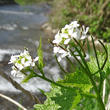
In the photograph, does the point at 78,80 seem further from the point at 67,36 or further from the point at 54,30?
the point at 54,30

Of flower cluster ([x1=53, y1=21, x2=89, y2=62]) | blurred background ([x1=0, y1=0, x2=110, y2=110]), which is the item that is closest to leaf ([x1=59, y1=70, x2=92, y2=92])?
flower cluster ([x1=53, y1=21, x2=89, y2=62])

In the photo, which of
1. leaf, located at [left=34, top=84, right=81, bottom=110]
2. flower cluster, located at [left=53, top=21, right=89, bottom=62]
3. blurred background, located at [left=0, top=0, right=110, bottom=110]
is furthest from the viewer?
blurred background, located at [left=0, top=0, right=110, bottom=110]

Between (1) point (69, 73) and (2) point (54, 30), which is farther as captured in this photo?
(2) point (54, 30)

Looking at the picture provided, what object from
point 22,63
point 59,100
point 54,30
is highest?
point 54,30

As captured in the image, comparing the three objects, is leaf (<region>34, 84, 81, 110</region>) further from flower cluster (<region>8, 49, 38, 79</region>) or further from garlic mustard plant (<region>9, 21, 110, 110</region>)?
flower cluster (<region>8, 49, 38, 79</region>)

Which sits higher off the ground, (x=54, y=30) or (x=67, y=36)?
(x=54, y=30)

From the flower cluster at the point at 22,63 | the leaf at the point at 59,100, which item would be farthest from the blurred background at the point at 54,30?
the flower cluster at the point at 22,63

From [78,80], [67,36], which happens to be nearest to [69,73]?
[78,80]

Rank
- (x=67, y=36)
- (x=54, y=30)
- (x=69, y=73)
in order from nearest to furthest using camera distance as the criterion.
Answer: (x=67, y=36) → (x=69, y=73) → (x=54, y=30)
